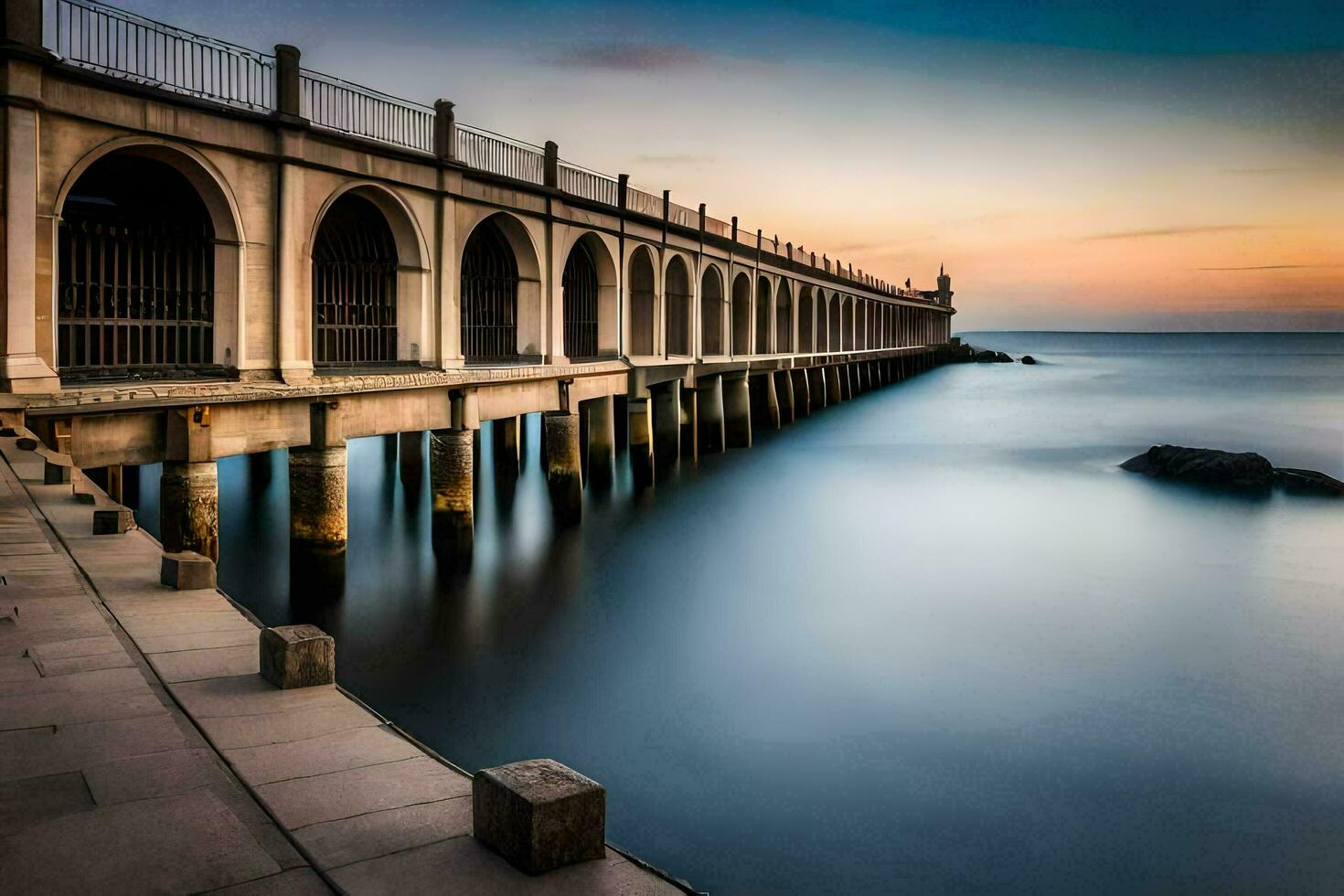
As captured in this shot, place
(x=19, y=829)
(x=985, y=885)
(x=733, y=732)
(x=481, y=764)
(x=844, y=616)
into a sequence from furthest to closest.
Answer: (x=844, y=616), (x=733, y=732), (x=481, y=764), (x=985, y=885), (x=19, y=829)

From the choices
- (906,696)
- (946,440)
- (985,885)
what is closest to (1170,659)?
(906,696)

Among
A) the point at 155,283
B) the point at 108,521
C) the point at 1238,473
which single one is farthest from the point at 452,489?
the point at 1238,473

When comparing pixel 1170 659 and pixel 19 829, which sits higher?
pixel 19 829

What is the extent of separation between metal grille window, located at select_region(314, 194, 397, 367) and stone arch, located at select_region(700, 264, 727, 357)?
2183 centimetres

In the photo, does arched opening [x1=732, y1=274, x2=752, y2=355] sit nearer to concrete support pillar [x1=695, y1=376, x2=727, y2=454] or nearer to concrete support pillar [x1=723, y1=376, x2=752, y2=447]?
concrete support pillar [x1=723, y1=376, x2=752, y2=447]

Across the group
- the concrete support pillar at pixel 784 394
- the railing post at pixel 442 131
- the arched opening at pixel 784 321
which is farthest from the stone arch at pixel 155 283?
the arched opening at pixel 784 321

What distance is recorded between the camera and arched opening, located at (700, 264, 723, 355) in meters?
41.0

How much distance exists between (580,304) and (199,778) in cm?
2468

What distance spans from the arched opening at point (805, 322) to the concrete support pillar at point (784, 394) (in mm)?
5059

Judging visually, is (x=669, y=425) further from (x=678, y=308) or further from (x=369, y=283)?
(x=369, y=283)

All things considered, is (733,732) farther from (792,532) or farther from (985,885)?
(792,532)

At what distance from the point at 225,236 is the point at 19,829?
502 inches

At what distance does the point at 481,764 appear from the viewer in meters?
10.9

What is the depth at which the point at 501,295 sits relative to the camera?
24234 millimetres
